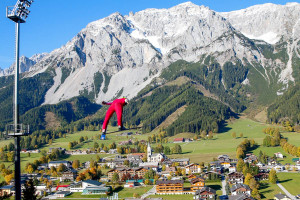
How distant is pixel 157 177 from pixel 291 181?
1525 inches

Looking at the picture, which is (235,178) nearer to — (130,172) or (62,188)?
(130,172)

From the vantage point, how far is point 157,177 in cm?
11888

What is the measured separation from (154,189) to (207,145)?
75.7 m

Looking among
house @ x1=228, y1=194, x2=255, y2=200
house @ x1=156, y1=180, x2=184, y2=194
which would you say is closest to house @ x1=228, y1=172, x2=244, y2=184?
house @ x1=156, y1=180, x2=184, y2=194

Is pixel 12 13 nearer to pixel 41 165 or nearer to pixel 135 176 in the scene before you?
pixel 135 176

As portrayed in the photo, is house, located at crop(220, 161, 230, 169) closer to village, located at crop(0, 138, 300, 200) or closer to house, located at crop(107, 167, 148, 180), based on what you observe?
village, located at crop(0, 138, 300, 200)

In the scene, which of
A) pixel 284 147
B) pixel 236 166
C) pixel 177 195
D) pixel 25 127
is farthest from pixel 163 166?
pixel 25 127

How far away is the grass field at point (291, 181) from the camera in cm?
9150

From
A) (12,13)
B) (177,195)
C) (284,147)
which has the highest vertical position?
(12,13)

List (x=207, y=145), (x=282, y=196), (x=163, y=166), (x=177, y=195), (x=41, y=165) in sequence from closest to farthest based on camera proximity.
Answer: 1. (x=282, y=196)
2. (x=177, y=195)
3. (x=163, y=166)
4. (x=41, y=165)
5. (x=207, y=145)

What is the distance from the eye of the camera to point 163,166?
134 meters

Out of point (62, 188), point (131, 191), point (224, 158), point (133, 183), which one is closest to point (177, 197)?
point (131, 191)

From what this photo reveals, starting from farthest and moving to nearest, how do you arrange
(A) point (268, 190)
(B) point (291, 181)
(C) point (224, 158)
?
1. (C) point (224, 158)
2. (B) point (291, 181)
3. (A) point (268, 190)

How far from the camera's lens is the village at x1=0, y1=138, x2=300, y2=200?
96375mm
